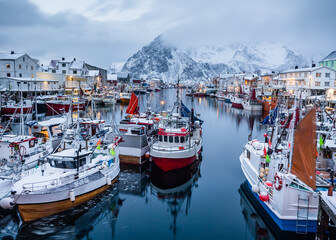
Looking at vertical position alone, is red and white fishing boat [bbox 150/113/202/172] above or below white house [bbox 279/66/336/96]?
below

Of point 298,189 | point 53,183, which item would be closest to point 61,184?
point 53,183

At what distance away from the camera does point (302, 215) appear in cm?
1173

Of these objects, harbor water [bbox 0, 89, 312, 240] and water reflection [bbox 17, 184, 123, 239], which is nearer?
water reflection [bbox 17, 184, 123, 239]

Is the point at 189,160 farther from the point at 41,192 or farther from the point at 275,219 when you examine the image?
the point at 41,192

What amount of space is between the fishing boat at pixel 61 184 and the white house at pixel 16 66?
56.3 meters

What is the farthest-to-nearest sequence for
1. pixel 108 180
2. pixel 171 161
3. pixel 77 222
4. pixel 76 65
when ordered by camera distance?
pixel 76 65 < pixel 171 161 < pixel 108 180 < pixel 77 222

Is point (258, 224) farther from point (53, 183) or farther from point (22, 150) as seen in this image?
point (22, 150)

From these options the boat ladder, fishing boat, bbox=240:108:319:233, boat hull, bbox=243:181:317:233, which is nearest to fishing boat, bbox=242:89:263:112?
boat hull, bbox=243:181:317:233

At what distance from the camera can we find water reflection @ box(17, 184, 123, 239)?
41.2 ft

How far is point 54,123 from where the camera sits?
79.9 feet

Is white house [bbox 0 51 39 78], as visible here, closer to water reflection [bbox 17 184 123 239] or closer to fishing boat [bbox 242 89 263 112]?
fishing boat [bbox 242 89 263 112]

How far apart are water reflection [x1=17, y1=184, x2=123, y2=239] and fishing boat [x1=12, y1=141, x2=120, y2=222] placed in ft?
1.11

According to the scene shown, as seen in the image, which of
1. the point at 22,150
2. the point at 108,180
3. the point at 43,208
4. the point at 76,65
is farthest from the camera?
the point at 76,65

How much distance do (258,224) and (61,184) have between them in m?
10.9
